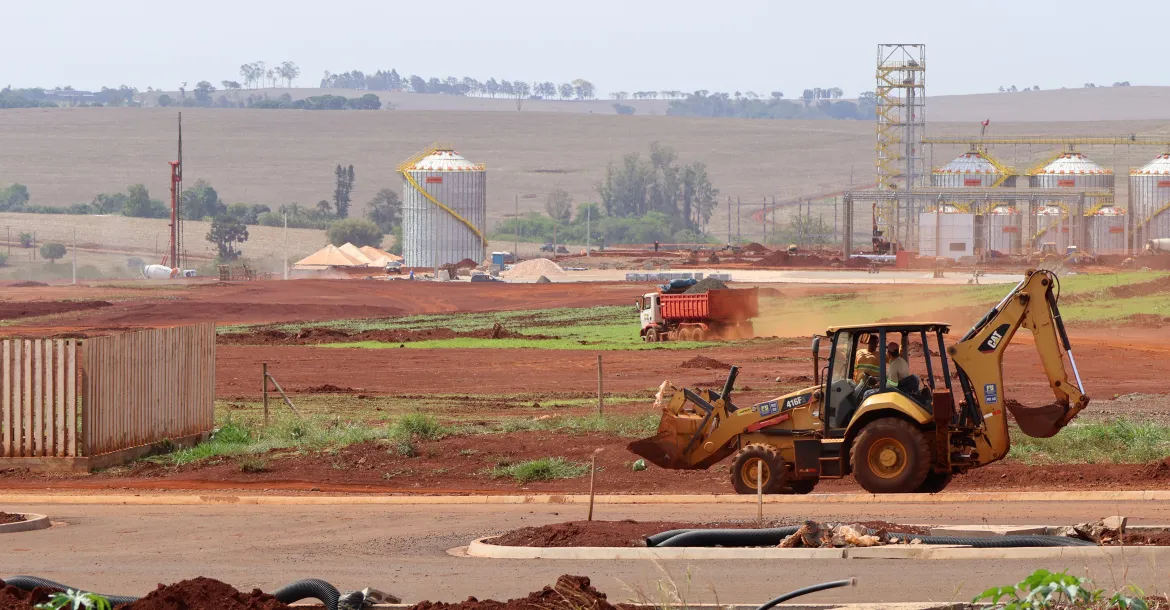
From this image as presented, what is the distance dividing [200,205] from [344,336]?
128 metres

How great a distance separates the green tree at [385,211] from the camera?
6855 inches

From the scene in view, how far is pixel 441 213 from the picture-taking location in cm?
10906

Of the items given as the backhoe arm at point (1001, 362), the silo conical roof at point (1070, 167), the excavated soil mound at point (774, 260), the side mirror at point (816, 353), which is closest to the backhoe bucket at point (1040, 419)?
the backhoe arm at point (1001, 362)

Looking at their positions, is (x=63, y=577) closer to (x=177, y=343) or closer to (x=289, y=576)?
(x=289, y=576)

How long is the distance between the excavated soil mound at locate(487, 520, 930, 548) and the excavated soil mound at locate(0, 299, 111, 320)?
5466cm

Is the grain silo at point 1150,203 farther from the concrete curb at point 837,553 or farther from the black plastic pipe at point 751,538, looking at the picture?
the concrete curb at point 837,553

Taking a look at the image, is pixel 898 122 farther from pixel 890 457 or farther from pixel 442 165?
pixel 890 457

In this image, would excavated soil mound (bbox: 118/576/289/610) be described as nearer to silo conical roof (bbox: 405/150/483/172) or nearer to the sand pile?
the sand pile

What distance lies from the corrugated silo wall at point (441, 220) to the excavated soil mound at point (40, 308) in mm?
40760

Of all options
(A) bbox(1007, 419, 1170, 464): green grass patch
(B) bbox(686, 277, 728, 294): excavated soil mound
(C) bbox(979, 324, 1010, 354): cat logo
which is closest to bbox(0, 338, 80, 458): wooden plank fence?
(C) bbox(979, 324, 1010, 354): cat logo

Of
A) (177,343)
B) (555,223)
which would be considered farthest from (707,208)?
(177,343)

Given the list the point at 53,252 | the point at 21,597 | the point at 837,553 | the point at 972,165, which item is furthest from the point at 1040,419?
the point at 53,252

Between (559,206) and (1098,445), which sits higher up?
(559,206)

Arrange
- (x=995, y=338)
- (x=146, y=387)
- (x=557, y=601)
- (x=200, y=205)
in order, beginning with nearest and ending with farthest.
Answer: (x=557, y=601)
(x=995, y=338)
(x=146, y=387)
(x=200, y=205)
